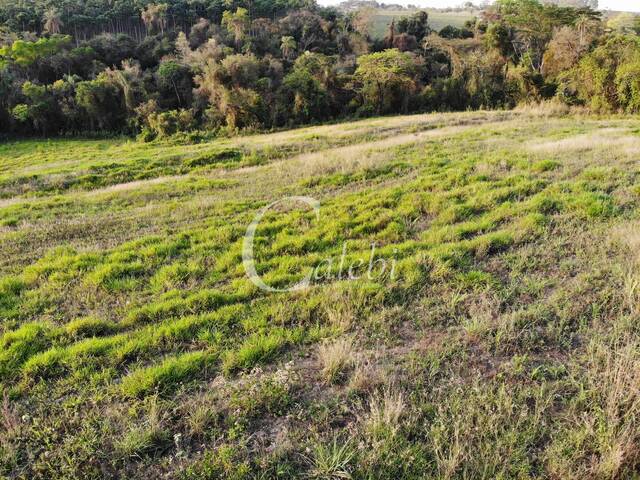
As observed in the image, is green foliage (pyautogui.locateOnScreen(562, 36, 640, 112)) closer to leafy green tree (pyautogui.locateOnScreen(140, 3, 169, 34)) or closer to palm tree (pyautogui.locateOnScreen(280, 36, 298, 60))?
palm tree (pyautogui.locateOnScreen(280, 36, 298, 60))

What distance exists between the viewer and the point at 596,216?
7.45 metres

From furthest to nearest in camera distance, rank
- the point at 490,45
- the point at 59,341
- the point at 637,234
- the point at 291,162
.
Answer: the point at 490,45 < the point at 291,162 < the point at 637,234 < the point at 59,341

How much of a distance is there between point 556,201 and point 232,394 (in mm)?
7448

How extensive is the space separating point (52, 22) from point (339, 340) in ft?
282

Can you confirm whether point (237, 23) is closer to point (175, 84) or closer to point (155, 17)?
point (155, 17)

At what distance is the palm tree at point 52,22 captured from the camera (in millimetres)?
67500

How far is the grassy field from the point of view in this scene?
327cm

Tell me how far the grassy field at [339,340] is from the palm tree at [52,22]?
252ft

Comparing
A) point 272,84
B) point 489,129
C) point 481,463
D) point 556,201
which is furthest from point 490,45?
point 481,463

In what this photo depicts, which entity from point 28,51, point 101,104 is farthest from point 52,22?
point 101,104

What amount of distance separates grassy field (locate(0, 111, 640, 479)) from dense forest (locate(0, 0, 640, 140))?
28.3 metres

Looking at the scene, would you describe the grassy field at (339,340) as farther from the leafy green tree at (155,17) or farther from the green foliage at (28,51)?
the leafy green tree at (155,17)

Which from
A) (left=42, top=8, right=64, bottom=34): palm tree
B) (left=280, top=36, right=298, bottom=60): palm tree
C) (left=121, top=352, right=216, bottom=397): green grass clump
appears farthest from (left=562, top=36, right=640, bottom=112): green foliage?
(left=42, top=8, right=64, bottom=34): palm tree

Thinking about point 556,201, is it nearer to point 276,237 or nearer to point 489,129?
point 276,237
